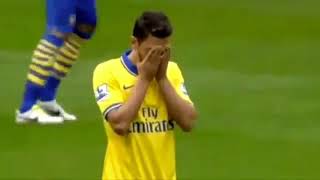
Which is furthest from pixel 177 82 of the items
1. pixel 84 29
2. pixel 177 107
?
pixel 84 29

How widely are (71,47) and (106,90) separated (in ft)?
14.2

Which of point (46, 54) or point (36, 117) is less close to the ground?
point (46, 54)

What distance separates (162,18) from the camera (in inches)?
223

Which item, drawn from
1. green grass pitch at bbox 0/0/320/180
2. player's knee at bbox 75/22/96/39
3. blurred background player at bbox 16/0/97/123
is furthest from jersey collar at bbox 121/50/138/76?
player's knee at bbox 75/22/96/39

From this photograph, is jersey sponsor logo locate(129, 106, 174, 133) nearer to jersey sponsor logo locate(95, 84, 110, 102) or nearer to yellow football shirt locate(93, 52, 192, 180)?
yellow football shirt locate(93, 52, 192, 180)

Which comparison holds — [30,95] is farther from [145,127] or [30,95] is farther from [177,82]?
[145,127]

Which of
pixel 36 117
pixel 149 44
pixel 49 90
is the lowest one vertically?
pixel 36 117

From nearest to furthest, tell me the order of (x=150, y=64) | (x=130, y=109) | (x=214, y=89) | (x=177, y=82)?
(x=150, y=64) < (x=130, y=109) < (x=177, y=82) < (x=214, y=89)

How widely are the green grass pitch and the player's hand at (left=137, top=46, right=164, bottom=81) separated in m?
3.34

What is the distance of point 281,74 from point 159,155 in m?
7.07

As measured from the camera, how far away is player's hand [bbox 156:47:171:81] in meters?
5.55

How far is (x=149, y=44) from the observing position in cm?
561

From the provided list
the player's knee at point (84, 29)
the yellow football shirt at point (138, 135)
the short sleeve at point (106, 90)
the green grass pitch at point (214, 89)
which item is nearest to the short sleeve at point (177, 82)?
the yellow football shirt at point (138, 135)

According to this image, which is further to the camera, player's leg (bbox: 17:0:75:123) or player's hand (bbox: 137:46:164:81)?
player's leg (bbox: 17:0:75:123)
